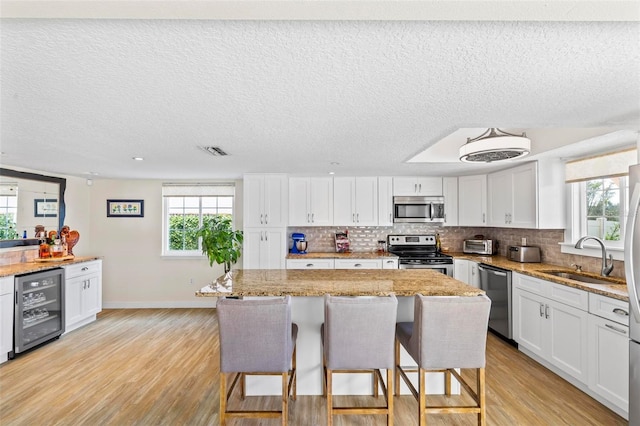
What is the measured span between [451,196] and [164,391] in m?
4.49

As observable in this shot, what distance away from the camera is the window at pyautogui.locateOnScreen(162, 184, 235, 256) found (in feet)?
17.3

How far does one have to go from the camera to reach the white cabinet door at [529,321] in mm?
3027

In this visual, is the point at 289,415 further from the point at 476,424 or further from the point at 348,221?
the point at 348,221

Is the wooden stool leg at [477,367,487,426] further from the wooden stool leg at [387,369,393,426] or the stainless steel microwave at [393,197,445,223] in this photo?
the stainless steel microwave at [393,197,445,223]

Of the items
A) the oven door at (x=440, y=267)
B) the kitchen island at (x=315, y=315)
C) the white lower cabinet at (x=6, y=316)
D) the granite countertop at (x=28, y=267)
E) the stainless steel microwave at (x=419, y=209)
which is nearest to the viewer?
the kitchen island at (x=315, y=315)

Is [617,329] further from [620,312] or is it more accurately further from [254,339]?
[254,339]

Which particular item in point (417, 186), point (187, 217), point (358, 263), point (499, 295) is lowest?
point (499, 295)

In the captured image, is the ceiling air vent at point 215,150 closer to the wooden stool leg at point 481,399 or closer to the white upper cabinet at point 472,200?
the wooden stool leg at point 481,399

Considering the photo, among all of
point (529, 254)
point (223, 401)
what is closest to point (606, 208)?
point (529, 254)

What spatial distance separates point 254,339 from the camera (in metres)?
1.97

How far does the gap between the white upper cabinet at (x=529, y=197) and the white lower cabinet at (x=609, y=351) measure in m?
1.36

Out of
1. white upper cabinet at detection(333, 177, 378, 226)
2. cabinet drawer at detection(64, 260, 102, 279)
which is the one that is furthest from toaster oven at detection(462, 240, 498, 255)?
cabinet drawer at detection(64, 260, 102, 279)

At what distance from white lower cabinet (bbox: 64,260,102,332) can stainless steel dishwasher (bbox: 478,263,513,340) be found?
5316mm

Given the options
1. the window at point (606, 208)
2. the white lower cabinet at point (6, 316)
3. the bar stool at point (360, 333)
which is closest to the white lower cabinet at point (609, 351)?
the window at point (606, 208)
